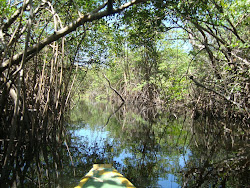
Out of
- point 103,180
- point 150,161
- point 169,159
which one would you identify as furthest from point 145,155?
point 103,180

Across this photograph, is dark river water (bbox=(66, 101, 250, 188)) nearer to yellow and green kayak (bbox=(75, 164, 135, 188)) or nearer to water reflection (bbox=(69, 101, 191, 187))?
water reflection (bbox=(69, 101, 191, 187))

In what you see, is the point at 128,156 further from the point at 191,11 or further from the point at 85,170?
the point at 191,11

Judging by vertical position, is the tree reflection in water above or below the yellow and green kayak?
below

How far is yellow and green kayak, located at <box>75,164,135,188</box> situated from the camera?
1.96 meters

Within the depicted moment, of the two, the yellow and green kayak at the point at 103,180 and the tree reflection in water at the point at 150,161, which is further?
the tree reflection in water at the point at 150,161

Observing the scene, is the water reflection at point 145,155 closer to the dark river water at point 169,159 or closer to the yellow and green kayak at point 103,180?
the dark river water at point 169,159

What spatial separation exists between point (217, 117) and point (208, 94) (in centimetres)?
169

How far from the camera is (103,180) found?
209 centimetres

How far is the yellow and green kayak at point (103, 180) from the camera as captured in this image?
6.44ft

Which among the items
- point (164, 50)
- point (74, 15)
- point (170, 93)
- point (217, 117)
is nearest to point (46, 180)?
point (74, 15)

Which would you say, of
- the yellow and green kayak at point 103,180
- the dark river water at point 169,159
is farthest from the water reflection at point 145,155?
the yellow and green kayak at point 103,180

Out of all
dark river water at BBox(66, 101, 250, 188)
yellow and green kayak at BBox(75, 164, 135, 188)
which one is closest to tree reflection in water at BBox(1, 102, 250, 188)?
dark river water at BBox(66, 101, 250, 188)

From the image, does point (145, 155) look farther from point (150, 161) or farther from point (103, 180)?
point (103, 180)

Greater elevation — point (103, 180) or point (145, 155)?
point (103, 180)
